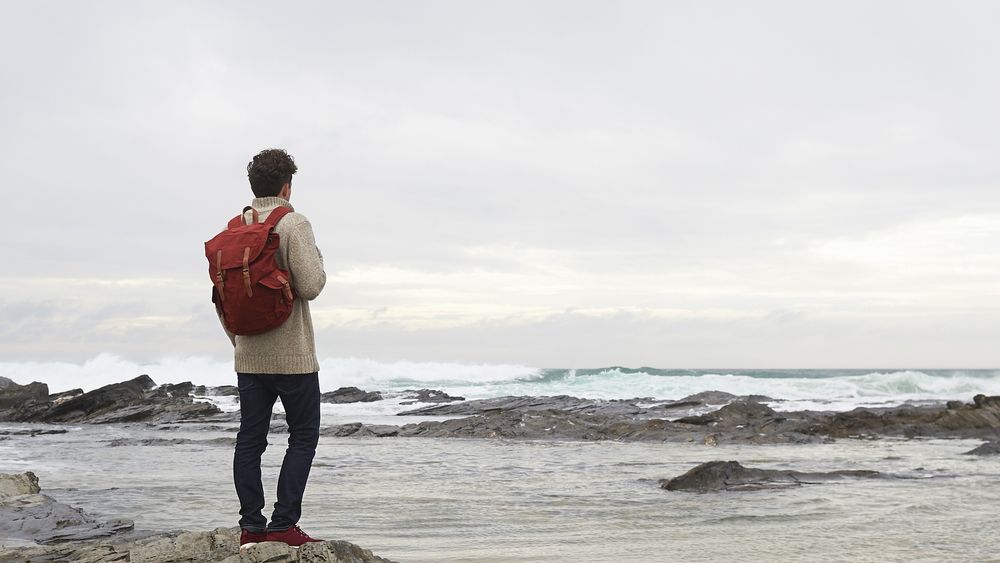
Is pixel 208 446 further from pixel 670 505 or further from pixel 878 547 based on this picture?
pixel 878 547

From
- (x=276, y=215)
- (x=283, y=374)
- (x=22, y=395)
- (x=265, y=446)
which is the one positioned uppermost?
(x=276, y=215)

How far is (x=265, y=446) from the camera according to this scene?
4.23 metres

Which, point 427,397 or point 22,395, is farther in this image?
point 427,397

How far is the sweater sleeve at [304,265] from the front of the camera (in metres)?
4.04

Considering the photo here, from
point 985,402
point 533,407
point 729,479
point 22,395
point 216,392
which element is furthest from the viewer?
point 216,392

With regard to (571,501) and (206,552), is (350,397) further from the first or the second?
(206,552)

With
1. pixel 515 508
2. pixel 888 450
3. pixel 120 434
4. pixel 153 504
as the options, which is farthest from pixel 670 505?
pixel 120 434

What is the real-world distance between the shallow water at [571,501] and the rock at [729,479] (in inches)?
10.3

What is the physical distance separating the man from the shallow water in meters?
2.09

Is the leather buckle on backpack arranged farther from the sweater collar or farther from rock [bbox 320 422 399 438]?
rock [bbox 320 422 399 438]

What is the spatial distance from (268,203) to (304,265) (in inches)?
18.1

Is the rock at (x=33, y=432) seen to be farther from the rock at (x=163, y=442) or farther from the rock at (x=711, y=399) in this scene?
the rock at (x=711, y=399)

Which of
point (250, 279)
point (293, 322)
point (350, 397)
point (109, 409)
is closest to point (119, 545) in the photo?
point (293, 322)

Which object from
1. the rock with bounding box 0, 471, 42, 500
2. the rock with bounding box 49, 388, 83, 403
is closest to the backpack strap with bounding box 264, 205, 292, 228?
the rock with bounding box 0, 471, 42, 500
